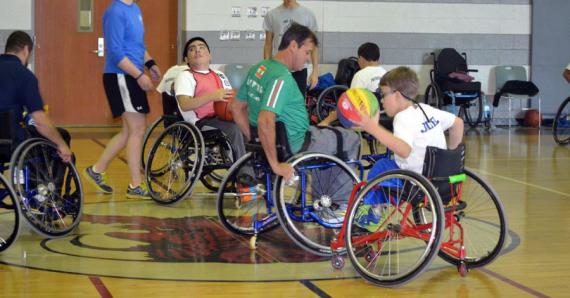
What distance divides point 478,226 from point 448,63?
599cm

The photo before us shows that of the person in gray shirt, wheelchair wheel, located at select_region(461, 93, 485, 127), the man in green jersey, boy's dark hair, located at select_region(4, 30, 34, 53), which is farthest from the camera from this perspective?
wheelchair wheel, located at select_region(461, 93, 485, 127)

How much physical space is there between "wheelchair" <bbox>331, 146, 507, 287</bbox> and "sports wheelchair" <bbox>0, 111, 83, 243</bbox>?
1.39 metres

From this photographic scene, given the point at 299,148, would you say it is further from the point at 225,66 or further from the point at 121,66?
the point at 225,66

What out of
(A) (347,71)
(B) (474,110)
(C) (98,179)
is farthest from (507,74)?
(C) (98,179)

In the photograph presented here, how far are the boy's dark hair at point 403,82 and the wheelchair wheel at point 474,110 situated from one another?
22.9ft

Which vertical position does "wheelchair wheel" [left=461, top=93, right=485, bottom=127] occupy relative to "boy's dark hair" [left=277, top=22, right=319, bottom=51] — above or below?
below

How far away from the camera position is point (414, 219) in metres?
3.97

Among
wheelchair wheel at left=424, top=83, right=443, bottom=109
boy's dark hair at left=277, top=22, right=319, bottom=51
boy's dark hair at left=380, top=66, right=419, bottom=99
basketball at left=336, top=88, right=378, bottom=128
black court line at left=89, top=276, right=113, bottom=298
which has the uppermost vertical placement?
boy's dark hair at left=277, top=22, right=319, bottom=51

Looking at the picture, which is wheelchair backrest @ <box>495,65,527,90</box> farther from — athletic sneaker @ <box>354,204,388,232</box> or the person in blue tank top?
athletic sneaker @ <box>354,204,388,232</box>

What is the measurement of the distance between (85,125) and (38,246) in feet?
20.9

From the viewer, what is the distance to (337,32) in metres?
10.6

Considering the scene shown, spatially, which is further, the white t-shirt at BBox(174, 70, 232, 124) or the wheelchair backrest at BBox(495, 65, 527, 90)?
the wheelchair backrest at BBox(495, 65, 527, 90)

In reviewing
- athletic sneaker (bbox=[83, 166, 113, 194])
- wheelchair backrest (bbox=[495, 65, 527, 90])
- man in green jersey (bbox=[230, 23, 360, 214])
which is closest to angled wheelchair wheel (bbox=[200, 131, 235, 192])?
athletic sneaker (bbox=[83, 166, 113, 194])

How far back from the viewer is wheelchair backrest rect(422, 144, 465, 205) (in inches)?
142
